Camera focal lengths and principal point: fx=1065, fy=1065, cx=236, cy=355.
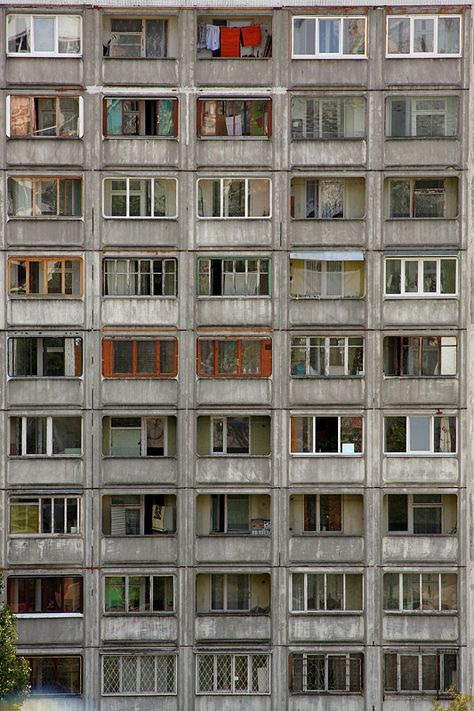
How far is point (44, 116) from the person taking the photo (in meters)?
35.8

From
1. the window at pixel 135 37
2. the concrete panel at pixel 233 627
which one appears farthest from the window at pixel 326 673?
the window at pixel 135 37

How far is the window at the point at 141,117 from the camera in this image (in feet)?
117

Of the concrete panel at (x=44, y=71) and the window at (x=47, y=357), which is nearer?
the concrete panel at (x=44, y=71)

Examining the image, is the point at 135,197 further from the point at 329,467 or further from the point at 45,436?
the point at 329,467

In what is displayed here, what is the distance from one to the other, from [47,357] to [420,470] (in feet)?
43.2

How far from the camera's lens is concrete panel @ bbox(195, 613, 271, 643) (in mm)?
35812

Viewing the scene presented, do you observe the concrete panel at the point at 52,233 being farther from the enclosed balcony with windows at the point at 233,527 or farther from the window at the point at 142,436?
the enclosed balcony with windows at the point at 233,527

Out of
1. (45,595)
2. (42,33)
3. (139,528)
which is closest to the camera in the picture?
(42,33)

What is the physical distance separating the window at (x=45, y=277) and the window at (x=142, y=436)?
4.68 m

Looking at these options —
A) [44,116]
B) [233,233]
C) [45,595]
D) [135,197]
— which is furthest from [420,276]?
[45,595]

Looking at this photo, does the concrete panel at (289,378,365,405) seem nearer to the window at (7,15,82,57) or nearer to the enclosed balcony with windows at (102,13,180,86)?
the enclosed balcony with windows at (102,13,180,86)

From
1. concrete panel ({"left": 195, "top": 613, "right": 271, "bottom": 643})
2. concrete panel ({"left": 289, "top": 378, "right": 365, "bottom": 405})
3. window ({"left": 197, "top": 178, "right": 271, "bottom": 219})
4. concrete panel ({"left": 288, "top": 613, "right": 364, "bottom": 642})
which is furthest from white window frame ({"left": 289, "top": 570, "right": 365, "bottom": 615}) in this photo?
window ({"left": 197, "top": 178, "right": 271, "bottom": 219})

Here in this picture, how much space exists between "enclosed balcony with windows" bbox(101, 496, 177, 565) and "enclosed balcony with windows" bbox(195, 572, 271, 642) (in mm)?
1666

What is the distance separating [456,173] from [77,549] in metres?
17.9
